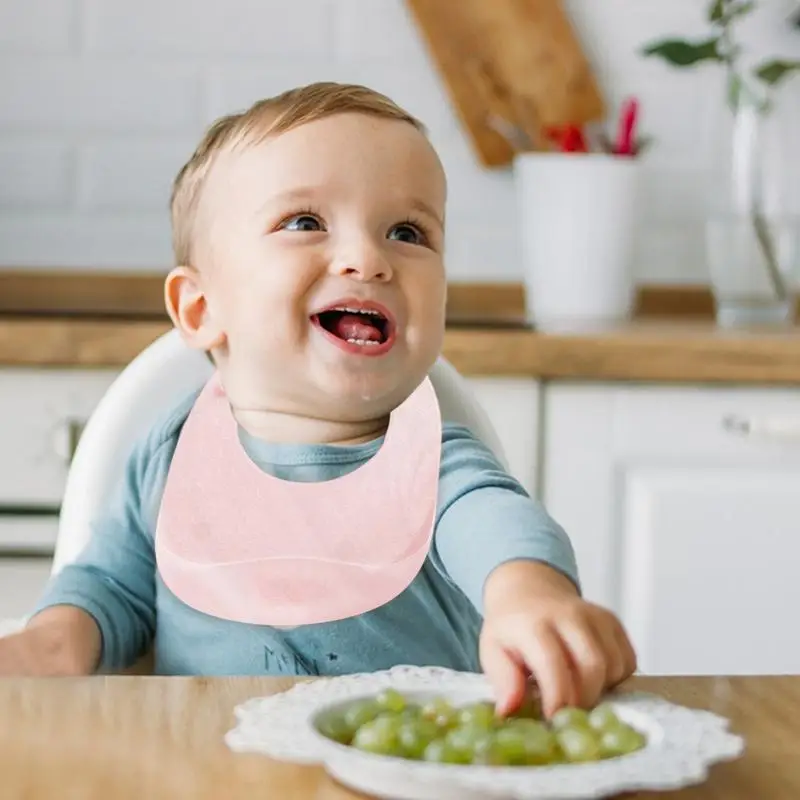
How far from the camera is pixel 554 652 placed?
654mm

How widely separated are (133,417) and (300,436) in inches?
8.4

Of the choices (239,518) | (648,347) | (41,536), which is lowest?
(41,536)

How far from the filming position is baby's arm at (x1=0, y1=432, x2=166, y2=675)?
3.06 feet

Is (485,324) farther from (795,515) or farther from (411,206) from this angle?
(411,206)

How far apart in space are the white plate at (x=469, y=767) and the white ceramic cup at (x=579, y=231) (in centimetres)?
131

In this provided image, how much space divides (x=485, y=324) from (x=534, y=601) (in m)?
1.29

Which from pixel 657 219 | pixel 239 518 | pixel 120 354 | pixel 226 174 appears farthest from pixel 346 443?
pixel 657 219

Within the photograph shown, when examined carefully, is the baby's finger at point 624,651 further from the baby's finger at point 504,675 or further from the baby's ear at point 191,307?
the baby's ear at point 191,307

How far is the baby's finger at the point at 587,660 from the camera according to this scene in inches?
25.7

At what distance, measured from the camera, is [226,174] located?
1032mm

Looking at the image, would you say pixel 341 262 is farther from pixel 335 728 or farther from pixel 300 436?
pixel 335 728

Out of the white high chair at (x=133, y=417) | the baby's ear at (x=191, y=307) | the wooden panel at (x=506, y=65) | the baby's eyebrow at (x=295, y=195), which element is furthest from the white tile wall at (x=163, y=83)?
the baby's eyebrow at (x=295, y=195)

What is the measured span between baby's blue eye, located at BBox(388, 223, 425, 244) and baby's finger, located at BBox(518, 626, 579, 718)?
0.39 m

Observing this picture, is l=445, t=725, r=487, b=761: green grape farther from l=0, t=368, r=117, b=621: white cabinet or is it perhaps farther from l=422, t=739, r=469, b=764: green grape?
l=0, t=368, r=117, b=621: white cabinet
